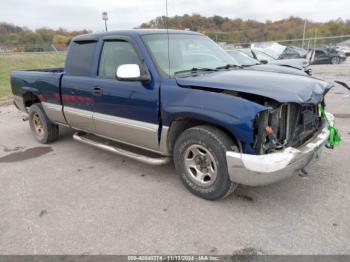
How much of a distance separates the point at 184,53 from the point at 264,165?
193 centimetres

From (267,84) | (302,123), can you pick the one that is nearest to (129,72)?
(267,84)

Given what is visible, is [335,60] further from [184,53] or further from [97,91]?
[97,91]

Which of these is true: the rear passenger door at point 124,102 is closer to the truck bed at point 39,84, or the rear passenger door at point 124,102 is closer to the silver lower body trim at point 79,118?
the silver lower body trim at point 79,118

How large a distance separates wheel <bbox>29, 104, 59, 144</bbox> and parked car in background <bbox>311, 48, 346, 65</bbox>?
20092 mm

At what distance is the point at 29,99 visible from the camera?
6.16m

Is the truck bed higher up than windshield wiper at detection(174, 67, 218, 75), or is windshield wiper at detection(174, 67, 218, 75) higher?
windshield wiper at detection(174, 67, 218, 75)

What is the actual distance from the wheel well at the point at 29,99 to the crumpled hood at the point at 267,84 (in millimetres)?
3709

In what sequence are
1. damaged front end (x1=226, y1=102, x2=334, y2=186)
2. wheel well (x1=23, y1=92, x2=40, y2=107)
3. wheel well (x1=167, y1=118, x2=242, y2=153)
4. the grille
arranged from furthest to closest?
wheel well (x1=23, y1=92, x2=40, y2=107)
wheel well (x1=167, y1=118, x2=242, y2=153)
the grille
damaged front end (x1=226, y1=102, x2=334, y2=186)

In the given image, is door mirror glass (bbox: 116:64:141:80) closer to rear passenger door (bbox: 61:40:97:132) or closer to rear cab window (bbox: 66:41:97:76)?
rear passenger door (bbox: 61:40:97:132)

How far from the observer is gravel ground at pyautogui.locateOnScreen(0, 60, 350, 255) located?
9.14 ft

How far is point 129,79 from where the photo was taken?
361 cm

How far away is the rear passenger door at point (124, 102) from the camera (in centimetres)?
370

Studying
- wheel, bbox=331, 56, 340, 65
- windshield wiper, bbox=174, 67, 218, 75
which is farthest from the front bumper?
wheel, bbox=331, 56, 340, 65

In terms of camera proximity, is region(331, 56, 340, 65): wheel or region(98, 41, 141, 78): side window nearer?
region(98, 41, 141, 78): side window
